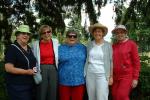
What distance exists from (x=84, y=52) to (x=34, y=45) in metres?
0.81

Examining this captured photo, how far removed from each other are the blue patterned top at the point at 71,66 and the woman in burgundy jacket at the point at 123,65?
1.76 ft

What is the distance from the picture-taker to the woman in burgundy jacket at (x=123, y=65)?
264 inches

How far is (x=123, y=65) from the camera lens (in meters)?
6.73

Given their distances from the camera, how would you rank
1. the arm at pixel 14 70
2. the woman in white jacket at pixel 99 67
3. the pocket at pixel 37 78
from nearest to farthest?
the arm at pixel 14 70, the pocket at pixel 37 78, the woman in white jacket at pixel 99 67

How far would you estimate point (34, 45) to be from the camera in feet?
21.9

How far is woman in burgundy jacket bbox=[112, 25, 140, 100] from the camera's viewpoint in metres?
6.70

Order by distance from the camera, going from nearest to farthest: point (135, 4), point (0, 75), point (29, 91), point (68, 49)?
point (29, 91) < point (68, 49) < point (135, 4) < point (0, 75)

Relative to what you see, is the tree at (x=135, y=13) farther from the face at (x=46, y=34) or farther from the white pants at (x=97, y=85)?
the face at (x=46, y=34)

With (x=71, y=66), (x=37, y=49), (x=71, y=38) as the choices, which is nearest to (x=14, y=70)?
(x=37, y=49)

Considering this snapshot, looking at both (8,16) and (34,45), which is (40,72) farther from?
(8,16)

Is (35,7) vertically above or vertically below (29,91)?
above

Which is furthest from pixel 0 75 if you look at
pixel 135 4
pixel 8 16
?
pixel 135 4

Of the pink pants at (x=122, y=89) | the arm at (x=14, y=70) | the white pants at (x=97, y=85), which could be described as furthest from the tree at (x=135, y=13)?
the arm at (x=14, y=70)

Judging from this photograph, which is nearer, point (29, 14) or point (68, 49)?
point (68, 49)
